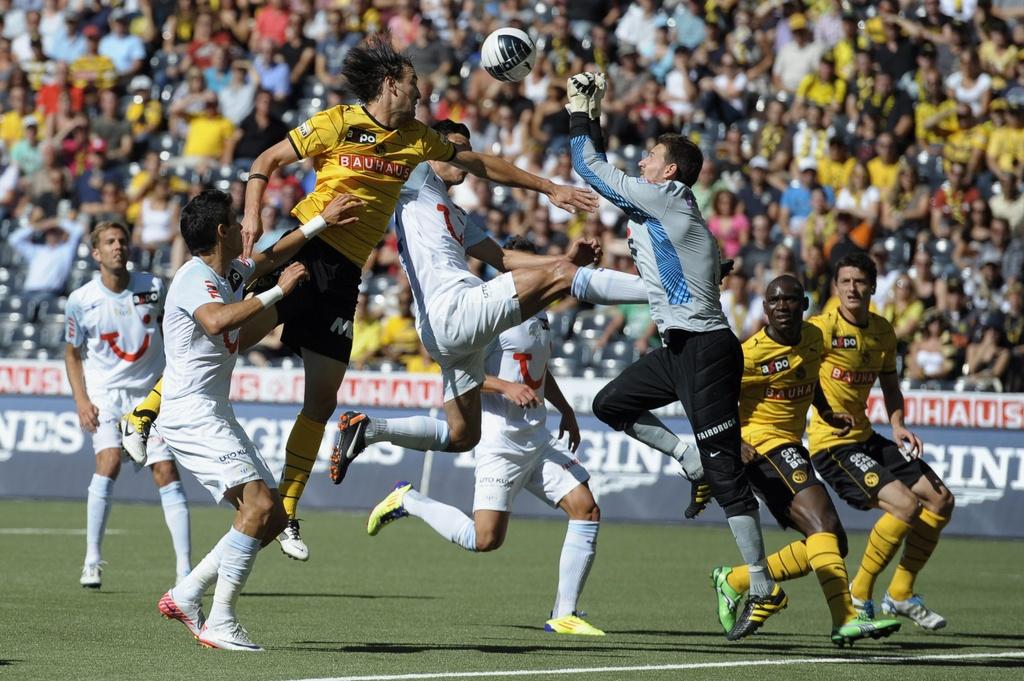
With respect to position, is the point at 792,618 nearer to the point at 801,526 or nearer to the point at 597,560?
the point at 801,526

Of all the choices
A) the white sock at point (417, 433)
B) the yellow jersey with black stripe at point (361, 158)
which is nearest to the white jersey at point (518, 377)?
the white sock at point (417, 433)

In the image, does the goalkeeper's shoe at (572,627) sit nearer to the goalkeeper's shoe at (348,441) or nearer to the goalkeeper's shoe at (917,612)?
the goalkeeper's shoe at (348,441)

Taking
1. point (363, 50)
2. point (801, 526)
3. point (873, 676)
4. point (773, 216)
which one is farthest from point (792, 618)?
point (773, 216)

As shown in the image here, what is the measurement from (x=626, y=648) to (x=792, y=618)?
237 cm

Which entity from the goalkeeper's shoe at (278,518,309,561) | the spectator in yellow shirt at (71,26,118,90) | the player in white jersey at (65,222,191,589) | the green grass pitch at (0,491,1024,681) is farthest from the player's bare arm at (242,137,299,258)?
the spectator in yellow shirt at (71,26,118,90)

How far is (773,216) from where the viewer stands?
2047 cm

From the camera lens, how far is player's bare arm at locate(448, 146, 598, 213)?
9219 millimetres

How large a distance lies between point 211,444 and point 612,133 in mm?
14738

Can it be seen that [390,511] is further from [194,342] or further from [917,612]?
[917,612]

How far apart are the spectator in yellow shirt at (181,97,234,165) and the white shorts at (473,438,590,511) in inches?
602

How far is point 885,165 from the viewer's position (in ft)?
66.3

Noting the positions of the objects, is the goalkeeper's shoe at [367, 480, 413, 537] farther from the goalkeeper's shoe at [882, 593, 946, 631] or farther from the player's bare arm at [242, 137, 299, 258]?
the goalkeeper's shoe at [882, 593, 946, 631]

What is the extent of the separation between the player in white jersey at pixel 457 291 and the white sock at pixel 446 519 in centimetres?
57

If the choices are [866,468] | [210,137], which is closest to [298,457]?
[866,468]
